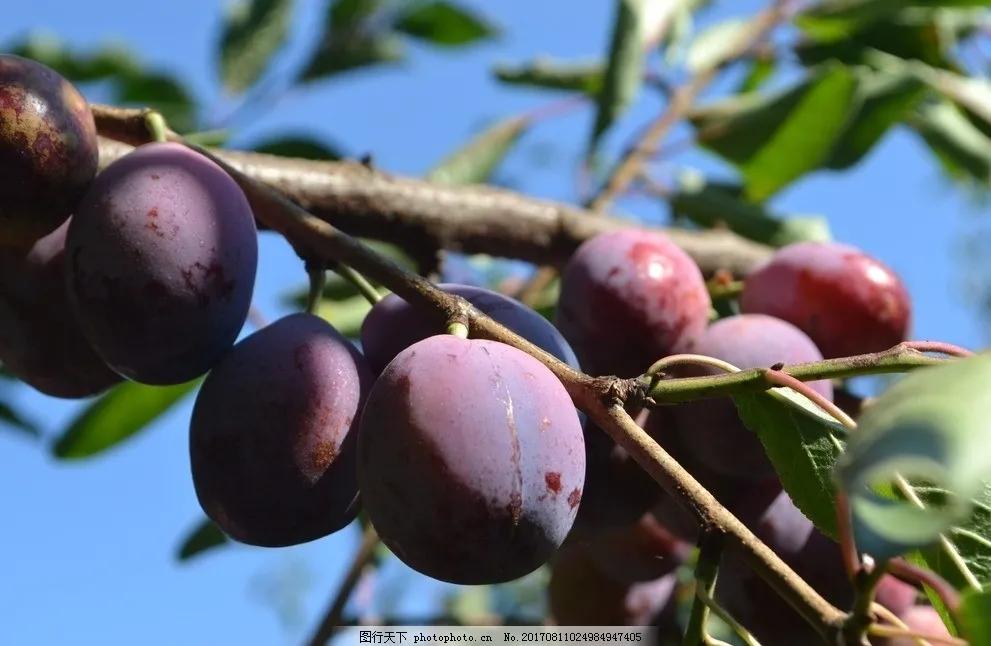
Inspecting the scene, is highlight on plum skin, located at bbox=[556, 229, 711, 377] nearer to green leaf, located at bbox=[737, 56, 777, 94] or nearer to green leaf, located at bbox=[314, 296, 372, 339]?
green leaf, located at bbox=[314, 296, 372, 339]

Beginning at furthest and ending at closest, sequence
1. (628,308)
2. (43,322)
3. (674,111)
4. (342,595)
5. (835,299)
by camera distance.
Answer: (674,111) < (342,595) < (835,299) < (628,308) < (43,322)

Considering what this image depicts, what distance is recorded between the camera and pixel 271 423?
0.72 metres

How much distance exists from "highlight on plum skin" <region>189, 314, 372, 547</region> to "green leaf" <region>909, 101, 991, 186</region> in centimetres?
145

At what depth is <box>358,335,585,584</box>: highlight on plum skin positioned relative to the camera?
0.63 meters

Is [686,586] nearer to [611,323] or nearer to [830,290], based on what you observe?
[830,290]

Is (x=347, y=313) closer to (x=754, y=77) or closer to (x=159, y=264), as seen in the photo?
(x=159, y=264)

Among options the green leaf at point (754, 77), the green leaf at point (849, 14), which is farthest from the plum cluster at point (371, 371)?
the green leaf at point (754, 77)

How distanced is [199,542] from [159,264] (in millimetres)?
1049

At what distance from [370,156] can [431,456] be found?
0.59 m

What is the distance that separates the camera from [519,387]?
64cm

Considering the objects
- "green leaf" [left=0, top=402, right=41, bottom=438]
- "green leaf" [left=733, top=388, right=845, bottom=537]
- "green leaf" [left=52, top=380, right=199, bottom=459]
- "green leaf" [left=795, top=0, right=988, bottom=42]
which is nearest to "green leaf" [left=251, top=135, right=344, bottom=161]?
"green leaf" [left=52, top=380, right=199, bottom=459]

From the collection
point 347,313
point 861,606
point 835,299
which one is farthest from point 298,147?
point 861,606

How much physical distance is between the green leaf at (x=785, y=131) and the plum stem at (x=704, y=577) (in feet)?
3.67

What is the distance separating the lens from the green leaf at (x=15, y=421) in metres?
1.51
